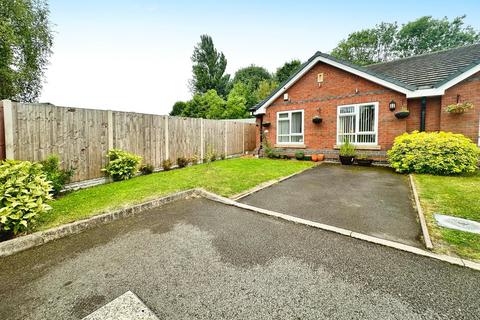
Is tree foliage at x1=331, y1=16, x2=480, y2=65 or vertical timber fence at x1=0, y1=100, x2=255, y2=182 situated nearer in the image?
vertical timber fence at x1=0, y1=100, x2=255, y2=182

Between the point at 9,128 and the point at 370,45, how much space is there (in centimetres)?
4042

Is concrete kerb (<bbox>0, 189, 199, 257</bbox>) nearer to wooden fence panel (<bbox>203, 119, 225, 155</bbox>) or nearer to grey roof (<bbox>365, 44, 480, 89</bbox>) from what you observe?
wooden fence panel (<bbox>203, 119, 225, 155</bbox>)

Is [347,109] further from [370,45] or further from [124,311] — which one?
[370,45]

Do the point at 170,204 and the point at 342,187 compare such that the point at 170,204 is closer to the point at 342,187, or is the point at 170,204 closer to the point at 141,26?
the point at 342,187

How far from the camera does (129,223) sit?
3.51 meters

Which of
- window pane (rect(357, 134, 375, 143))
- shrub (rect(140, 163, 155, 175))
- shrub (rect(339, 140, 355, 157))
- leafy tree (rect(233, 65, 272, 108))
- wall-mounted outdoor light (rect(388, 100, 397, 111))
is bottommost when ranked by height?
shrub (rect(140, 163, 155, 175))

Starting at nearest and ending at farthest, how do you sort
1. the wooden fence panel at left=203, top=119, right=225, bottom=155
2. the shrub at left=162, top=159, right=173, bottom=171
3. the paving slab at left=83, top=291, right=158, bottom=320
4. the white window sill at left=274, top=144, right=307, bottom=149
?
the paving slab at left=83, top=291, right=158, bottom=320, the shrub at left=162, top=159, right=173, bottom=171, the wooden fence panel at left=203, top=119, right=225, bottom=155, the white window sill at left=274, top=144, right=307, bottom=149

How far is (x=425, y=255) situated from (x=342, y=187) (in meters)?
3.28

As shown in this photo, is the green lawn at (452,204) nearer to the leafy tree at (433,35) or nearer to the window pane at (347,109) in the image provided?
the window pane at (347,109)

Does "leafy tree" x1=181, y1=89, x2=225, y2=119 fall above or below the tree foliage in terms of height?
below

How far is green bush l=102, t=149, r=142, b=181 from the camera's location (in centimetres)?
628

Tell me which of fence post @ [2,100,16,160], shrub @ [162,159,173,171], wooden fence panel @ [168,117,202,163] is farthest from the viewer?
wooden fence panel @ [168,117,202,163]

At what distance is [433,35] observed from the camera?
95.0ft

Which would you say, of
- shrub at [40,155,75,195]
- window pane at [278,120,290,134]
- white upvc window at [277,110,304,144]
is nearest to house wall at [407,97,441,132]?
white upvc window at [277,110,304,144]
